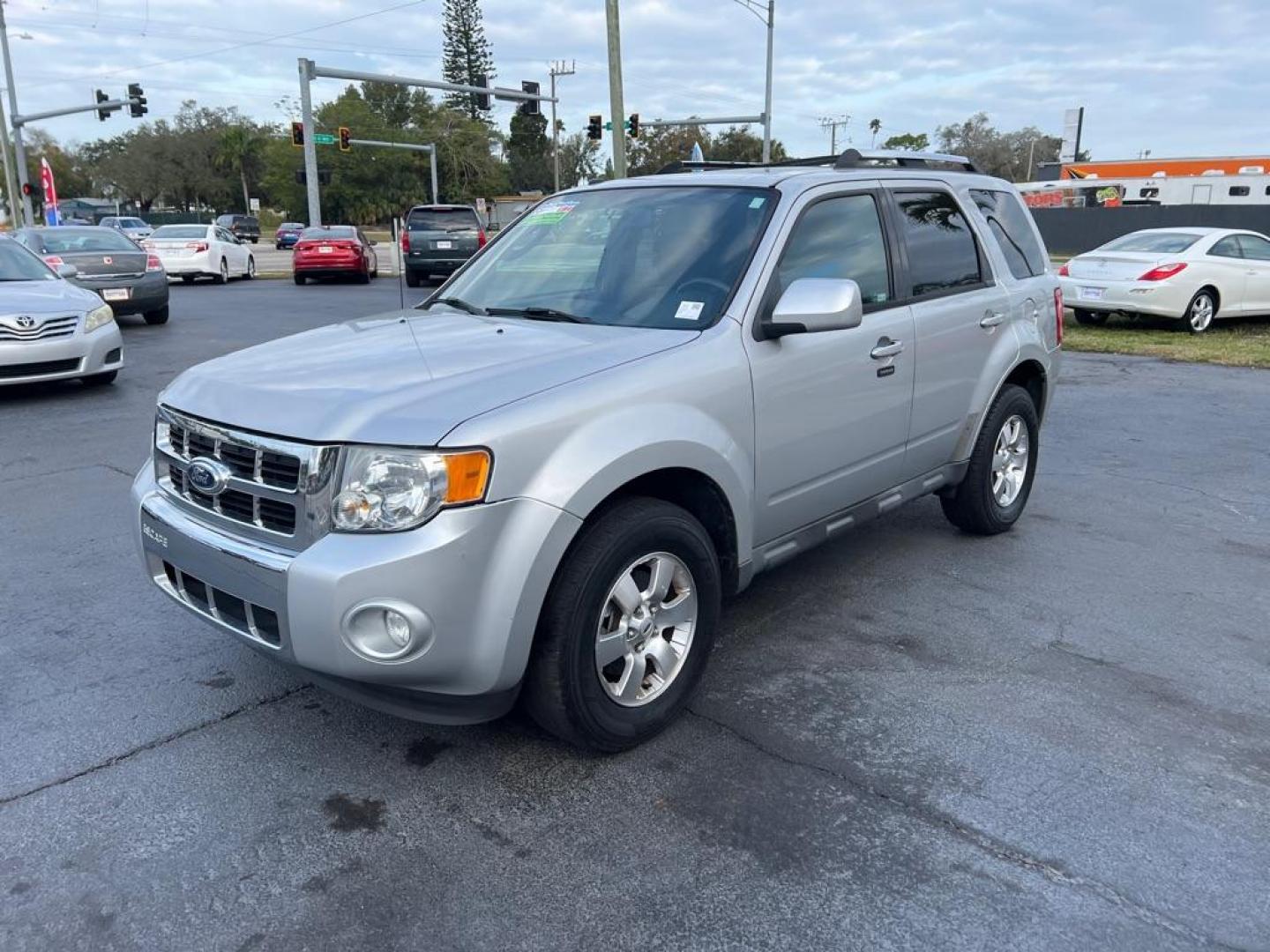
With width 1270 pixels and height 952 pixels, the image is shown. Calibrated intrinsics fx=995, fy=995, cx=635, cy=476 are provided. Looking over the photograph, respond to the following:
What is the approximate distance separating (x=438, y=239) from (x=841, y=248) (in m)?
20.1

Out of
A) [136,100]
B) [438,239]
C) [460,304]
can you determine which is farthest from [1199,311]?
[136,100]

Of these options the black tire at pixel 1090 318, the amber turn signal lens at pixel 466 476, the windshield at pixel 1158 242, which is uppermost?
the windshield at pixel 1158 242

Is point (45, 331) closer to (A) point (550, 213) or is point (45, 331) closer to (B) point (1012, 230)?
(A) point (550, 213)

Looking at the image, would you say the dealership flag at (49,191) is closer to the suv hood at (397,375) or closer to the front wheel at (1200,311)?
the front wheel at (1200,311)

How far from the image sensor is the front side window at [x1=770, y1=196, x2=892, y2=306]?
3.88 m

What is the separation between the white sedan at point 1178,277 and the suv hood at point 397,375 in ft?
38.9

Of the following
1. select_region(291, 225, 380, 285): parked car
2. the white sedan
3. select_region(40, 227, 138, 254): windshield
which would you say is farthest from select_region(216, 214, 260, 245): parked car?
the white sedan

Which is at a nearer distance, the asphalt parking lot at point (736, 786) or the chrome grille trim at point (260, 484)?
the asphalt parking lot at point (736, 786)

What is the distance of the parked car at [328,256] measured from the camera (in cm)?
2377

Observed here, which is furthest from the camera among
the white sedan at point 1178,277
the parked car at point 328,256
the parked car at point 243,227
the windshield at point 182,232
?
the parked car at point 243,227

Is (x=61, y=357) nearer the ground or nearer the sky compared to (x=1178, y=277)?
nearer the ground

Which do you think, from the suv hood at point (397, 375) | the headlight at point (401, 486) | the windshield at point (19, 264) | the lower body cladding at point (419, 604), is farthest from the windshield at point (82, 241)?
the headlight at point (401, 486)

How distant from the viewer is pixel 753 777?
3.11m

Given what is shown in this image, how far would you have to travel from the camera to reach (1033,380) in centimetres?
559
